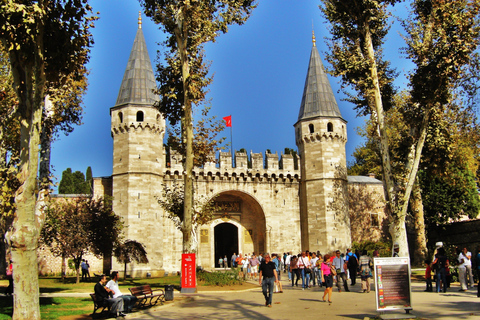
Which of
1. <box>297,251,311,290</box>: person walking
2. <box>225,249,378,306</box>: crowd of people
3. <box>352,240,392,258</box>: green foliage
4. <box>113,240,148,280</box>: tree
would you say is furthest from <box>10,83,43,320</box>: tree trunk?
<box>352,240,392,258</box>: green foliage

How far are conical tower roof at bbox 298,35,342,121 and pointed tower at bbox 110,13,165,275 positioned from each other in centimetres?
1016

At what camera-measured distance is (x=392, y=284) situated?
9039mm

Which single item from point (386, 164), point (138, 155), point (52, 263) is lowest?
point (52, 263)

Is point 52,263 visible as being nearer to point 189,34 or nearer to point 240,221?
point 240,221

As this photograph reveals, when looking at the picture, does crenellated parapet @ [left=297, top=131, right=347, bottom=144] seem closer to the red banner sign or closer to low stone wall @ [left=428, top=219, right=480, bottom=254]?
low stone wall @ [left=428, top=219, right=480, bottom=254]

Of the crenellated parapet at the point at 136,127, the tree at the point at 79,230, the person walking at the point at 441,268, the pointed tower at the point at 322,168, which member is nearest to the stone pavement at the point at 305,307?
the person walking at the point at 441,268

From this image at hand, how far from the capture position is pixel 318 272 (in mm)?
18281

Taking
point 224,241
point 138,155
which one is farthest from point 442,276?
point 224,241

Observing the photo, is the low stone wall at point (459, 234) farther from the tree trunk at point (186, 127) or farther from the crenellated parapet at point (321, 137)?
the tree trunk at point (186, 127)

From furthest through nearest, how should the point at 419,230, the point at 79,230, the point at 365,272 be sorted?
the point at 419,230 → the point at 79,230 → the point at 365,272

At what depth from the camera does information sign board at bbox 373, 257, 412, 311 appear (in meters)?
8.91

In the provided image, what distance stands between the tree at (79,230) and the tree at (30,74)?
1095 cm

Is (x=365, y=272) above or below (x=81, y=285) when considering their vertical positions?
above

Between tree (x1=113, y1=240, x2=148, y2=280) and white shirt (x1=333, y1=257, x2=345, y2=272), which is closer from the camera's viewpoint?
white shirt (x1=333, y1=257, x2=345, y2=272)
